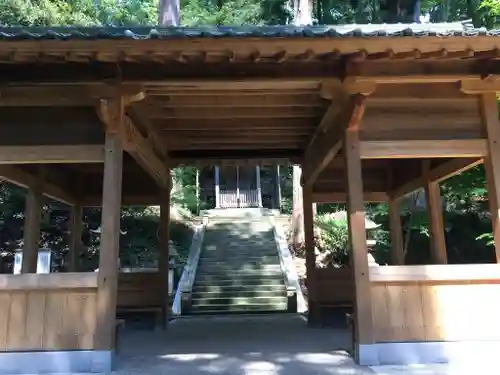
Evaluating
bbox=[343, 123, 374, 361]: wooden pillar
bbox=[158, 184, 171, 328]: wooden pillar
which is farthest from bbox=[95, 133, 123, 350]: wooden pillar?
bbox=[158, 184, 171, 328]: wooden pillar

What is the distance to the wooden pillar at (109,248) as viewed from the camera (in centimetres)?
426

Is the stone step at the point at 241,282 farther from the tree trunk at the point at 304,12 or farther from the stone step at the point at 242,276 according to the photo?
the tree trunk at the point at 304,12

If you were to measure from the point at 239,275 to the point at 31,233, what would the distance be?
5580 mm

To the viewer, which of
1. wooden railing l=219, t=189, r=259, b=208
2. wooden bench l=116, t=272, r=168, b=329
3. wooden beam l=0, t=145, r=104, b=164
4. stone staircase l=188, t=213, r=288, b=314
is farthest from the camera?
wooden railing l=219, t=189, r=259, b=208

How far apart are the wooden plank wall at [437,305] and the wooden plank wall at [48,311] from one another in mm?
2811

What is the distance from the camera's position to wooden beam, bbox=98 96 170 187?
179 inches

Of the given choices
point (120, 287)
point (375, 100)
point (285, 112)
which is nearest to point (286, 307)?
point (120, 287)

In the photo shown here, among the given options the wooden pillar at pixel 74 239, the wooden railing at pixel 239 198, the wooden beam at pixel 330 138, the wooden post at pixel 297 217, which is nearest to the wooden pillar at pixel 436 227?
the wooden beam at pixel 330 138

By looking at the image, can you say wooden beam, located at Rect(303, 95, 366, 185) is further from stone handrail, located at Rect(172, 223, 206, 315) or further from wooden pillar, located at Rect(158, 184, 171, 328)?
stone handrail, located at Rect(172, 223, 206, 315)

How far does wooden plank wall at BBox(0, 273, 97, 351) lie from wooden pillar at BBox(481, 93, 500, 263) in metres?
4.19

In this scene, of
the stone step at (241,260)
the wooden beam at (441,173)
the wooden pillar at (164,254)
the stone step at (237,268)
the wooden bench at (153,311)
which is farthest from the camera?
the stone step at (241,260)

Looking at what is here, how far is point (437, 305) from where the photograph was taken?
4461mm

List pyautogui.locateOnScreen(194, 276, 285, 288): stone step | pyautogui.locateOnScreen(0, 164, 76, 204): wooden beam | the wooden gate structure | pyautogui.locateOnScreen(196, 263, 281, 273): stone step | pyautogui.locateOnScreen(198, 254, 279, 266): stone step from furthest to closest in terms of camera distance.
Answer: pyautogui.locateOnScreen(198, 254, 279, 266): stone step → pyautogui.locateOnScreen(196, 263, 281, 273): stone step → pyautogui.locateOnScreen(194, 276, 285, 288): stone step → pyautogui.locateOnScreen(0, 164, 76, 204): wooden beam → the wooden gate structure

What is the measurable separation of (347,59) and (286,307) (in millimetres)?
6820
